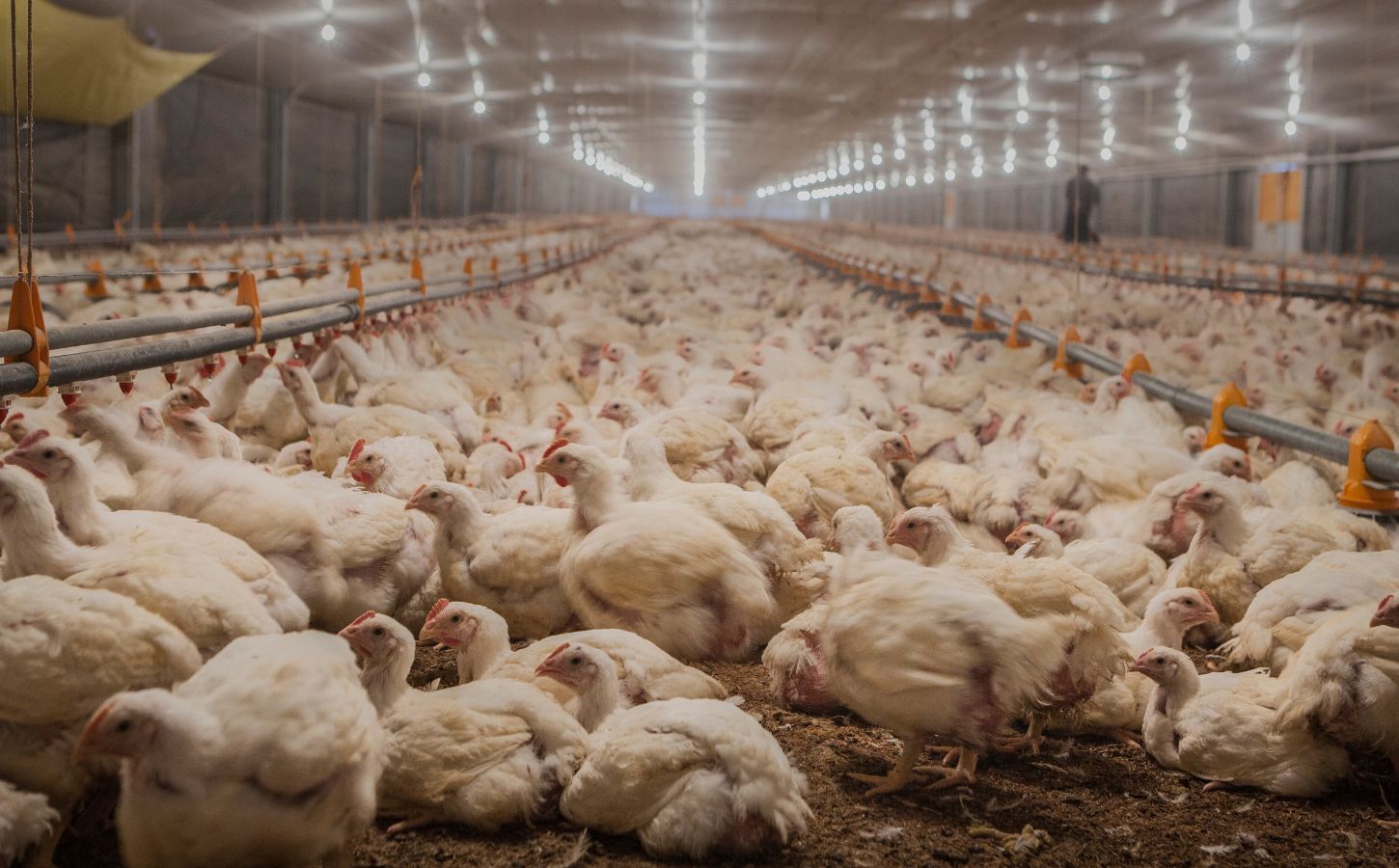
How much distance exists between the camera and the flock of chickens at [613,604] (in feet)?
6.93

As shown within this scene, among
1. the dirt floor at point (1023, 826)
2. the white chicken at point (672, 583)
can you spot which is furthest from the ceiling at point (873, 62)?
the dirt floor at point (1023, 826)

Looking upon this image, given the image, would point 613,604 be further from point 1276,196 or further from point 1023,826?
point 1276,196

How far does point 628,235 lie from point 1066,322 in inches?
699

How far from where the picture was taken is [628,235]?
26.7 meters

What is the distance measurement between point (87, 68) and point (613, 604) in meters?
10.9

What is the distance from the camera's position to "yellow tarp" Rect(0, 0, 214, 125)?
32.0 ft

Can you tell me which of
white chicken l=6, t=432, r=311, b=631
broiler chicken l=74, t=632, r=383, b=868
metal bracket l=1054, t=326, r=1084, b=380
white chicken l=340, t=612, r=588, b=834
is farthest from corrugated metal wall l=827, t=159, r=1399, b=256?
broiler chicken l=74, t=632, r=383, b=868

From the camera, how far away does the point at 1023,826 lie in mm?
2537

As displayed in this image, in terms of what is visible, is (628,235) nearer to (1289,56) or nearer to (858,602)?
(1289,56)

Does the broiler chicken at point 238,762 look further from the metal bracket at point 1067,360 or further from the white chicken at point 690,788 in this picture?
the metal bracket at point 1067,360

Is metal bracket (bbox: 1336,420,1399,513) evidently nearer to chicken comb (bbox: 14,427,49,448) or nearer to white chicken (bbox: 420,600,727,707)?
white chicken (bbox: 420,600,727,707)

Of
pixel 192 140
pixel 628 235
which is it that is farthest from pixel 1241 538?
pixel 628 235

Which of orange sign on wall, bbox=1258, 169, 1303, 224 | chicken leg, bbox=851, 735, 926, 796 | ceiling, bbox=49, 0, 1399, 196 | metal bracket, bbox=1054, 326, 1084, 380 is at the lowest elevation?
chicken leg, bbox=851, 735, 926, 796

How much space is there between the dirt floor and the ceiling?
6.34 m
